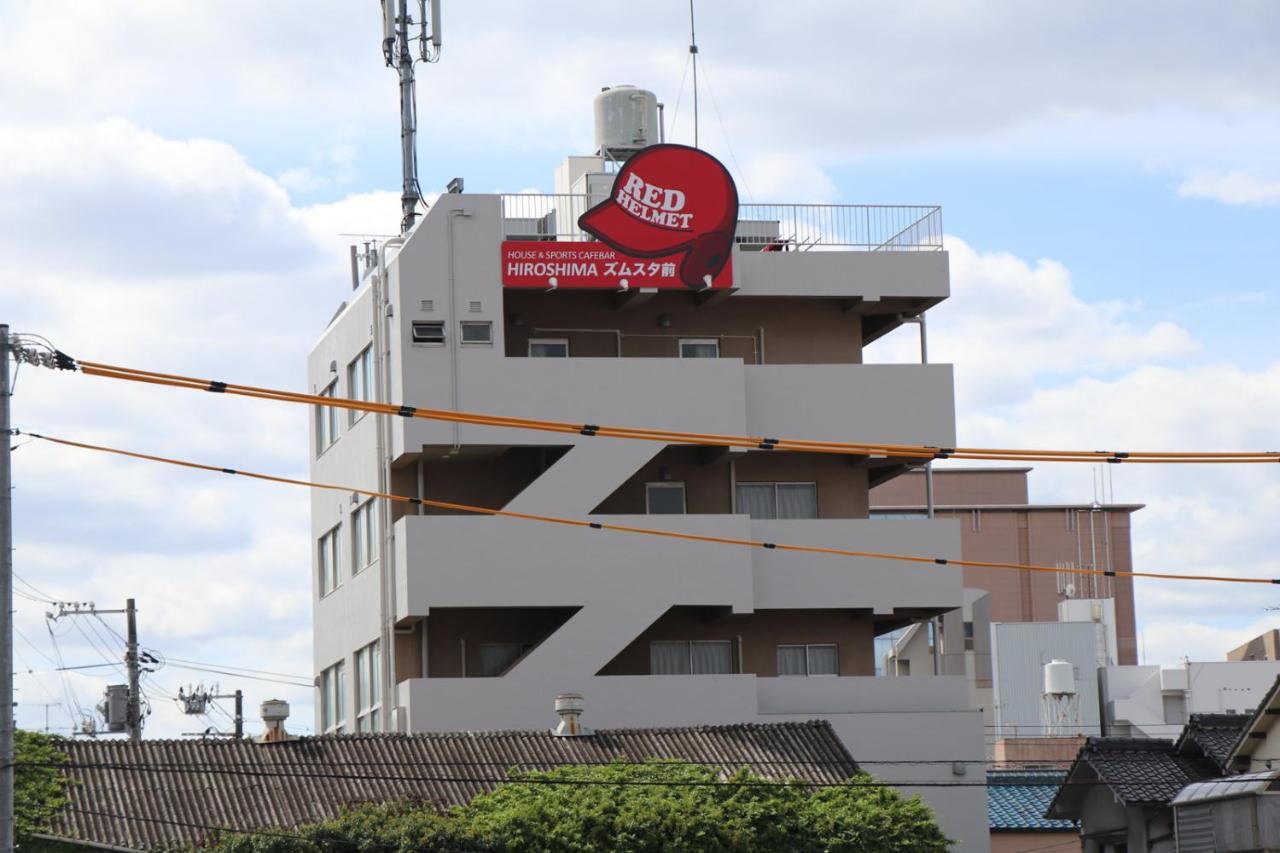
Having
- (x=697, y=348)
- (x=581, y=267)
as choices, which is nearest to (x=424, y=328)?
(x=581, y=267)

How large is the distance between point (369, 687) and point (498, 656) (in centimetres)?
350

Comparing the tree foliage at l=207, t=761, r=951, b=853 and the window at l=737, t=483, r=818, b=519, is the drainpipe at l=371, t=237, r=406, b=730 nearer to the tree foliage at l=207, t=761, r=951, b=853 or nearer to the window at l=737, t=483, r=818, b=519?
the window at l=737, t=483, r=818, b=519

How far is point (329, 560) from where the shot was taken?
5519 centimetres

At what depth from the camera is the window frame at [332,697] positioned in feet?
175

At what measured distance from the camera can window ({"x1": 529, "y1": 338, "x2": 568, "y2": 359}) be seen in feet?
167

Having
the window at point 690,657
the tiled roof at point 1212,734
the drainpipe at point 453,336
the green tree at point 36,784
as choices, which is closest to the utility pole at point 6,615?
the green tree at point 36,784

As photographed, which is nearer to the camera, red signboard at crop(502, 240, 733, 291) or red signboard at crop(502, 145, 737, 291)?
red signboard at crop(502, 240, 733, 291)

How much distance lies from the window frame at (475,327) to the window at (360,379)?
2.88 m

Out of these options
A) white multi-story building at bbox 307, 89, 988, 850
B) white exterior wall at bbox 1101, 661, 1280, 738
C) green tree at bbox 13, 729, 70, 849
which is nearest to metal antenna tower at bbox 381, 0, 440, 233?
white multi-story building at bbox 307, 89, 988, 850

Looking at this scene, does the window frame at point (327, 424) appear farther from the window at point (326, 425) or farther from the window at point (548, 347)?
the window at point (548, 347)

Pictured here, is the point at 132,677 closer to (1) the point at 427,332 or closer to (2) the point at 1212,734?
(1) the point at 427,332

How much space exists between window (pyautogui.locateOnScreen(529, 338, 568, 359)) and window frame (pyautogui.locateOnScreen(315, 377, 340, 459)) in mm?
5574

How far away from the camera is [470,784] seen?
38.9m

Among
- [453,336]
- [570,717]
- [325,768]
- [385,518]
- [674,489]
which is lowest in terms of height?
[325,768]
